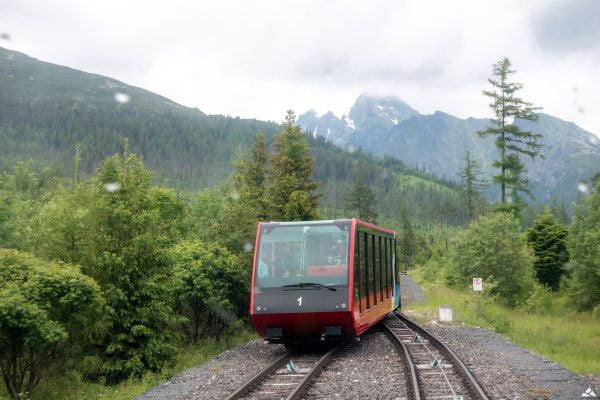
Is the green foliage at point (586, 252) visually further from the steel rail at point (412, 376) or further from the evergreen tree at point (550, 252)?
the steel rail at point (412, 376)

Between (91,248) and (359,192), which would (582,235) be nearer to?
(91,248)

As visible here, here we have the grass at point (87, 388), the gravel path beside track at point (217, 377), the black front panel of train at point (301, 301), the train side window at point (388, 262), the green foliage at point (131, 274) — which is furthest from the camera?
the train side window at point (388, 262)

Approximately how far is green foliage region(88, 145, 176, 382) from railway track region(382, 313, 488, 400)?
607 centimetres

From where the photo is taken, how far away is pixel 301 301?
1418 centimetres

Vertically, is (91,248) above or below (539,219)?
below

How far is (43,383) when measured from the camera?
13.9 metres

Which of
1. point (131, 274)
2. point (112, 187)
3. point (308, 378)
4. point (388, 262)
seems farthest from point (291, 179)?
point (308, 378)

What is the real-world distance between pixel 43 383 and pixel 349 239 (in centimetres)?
767

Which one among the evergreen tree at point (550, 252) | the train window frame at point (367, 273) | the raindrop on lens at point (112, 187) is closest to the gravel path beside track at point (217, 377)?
the train window frame at point (367, 273)

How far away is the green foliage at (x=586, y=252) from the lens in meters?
37.0

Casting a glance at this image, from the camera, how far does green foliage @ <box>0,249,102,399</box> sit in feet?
36.4

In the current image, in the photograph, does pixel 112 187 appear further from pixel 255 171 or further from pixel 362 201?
pixel 362 201

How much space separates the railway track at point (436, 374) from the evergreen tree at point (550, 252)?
34901 mm

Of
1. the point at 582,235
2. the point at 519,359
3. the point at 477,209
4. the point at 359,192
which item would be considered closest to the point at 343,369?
the point at 519,359
